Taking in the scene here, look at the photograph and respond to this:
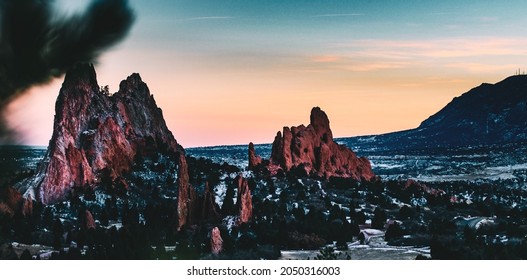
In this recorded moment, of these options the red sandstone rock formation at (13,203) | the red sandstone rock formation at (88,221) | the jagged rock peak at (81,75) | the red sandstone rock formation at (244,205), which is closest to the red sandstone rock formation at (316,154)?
the jagged rock peak at (81,75)

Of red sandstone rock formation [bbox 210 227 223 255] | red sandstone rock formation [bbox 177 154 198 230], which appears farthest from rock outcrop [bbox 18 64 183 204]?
red sandstone rock formation [bbox 210 227 223 255]

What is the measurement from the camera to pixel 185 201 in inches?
3078

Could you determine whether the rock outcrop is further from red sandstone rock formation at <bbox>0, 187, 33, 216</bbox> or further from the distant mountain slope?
the distant mountain slope

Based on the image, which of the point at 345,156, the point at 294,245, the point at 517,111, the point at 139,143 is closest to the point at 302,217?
the point at 294,245

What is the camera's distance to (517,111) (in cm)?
18775

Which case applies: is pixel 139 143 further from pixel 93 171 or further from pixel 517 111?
pixel 517 111

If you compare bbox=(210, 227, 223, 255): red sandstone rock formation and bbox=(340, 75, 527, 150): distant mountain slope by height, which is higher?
bbox=(340, 75, 527, 150): distant mountain slope

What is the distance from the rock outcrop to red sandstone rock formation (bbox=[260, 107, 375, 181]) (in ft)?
33.9

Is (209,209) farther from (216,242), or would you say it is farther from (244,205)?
(216,242)

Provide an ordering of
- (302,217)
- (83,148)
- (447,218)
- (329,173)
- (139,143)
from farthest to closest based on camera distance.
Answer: (329,173), (139,143), (83,148), (447,218), (302,217)

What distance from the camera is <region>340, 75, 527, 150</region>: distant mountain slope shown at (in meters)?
184

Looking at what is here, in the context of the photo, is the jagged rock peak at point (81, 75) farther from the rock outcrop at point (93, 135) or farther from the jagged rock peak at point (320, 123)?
the jagged rock peak at point (320, 123)

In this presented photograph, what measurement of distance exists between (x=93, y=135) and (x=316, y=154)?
26.5 meters

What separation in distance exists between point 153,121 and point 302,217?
26918 mm
